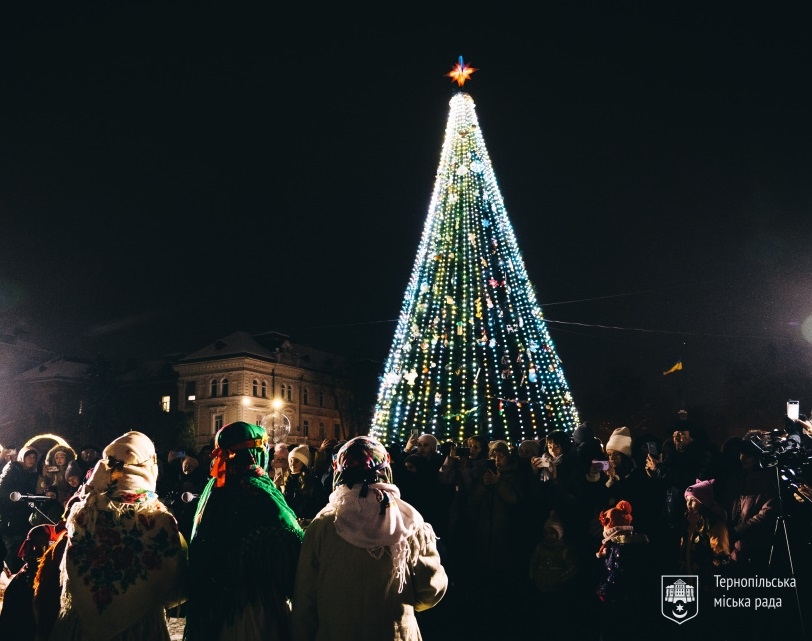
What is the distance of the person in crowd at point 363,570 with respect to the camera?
138 inches

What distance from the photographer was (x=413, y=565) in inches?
143

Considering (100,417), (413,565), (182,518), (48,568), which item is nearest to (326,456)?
(182,518)

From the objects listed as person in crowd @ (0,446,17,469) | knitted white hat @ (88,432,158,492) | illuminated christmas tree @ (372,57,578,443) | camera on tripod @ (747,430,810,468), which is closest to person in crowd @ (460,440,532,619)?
camera on tripod @ (747,430,810,468)

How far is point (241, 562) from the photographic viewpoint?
3688 millimetres

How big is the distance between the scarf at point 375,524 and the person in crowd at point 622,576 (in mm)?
2795

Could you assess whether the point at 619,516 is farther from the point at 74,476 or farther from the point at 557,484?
the point at 74,476

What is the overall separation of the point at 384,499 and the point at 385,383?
48.3 ft

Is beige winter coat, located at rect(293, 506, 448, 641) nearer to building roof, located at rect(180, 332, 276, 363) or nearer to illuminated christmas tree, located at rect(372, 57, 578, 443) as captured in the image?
illuminated christmas tree, located at rect(372, 57, 578, 443)

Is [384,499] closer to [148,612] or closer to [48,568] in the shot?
[148,612]

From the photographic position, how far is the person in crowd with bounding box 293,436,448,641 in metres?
3.50

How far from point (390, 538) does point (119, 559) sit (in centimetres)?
153

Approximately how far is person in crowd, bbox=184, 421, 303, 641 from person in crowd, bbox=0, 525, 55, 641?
3.81 feet

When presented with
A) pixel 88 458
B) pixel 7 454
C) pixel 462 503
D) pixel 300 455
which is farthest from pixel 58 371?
pixel 462 503
